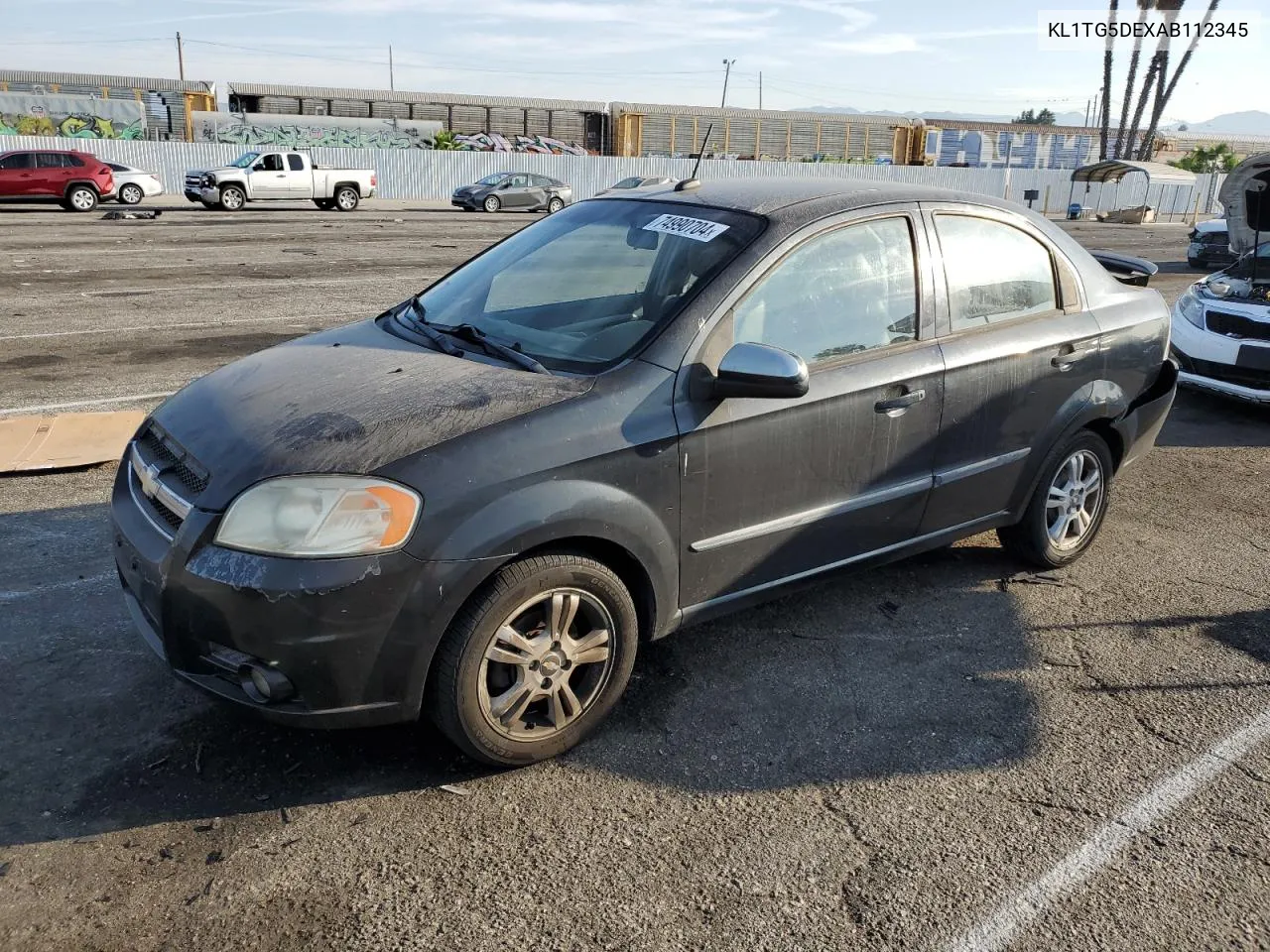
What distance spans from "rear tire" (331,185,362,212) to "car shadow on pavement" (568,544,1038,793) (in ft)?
96.4

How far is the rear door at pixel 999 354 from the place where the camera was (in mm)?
4094

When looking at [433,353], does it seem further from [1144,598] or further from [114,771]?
[1144,598]

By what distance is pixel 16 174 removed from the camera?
84.0 ft

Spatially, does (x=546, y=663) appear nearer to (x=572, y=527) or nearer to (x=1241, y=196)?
(x=572, y=527)

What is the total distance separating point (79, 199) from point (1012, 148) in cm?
6094

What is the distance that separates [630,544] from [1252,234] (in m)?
8.44

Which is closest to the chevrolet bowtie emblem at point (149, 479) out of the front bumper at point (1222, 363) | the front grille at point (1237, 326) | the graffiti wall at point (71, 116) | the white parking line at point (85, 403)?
the white parking line at point (85, 403)

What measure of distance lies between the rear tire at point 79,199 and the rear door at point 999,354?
2731cm

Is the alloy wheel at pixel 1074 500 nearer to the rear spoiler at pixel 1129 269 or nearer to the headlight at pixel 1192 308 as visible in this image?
the rear spoiler at pixel 1129 269

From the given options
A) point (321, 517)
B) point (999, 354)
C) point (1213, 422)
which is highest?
point (999, 354)

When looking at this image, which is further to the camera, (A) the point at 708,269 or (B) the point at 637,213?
(B) the point at 637,213

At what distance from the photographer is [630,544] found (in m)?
3.22

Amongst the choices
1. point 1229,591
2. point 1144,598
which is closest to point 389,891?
point 1144,598


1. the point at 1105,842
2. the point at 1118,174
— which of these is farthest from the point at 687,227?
the point at 1118,174
